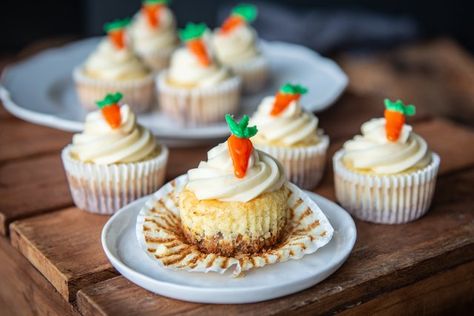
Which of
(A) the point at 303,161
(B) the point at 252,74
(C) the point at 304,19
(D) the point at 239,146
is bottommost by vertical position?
(C) the point at 304,19

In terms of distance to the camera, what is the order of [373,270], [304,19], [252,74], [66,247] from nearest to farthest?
[373,270]
[66,247]
[252,74]
[304,19]

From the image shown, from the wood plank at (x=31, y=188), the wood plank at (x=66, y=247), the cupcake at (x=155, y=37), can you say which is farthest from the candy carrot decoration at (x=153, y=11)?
the wood plank at (x=66, y=247)

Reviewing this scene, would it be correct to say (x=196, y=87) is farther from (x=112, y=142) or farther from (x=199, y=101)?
(x=112, y=142)

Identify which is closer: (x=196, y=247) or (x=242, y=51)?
(x=196, y=247)

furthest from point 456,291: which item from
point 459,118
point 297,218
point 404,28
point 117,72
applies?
point 404,28

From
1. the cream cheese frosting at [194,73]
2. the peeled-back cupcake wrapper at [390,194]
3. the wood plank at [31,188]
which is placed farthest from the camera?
the cream cheese frosting at [194,73]

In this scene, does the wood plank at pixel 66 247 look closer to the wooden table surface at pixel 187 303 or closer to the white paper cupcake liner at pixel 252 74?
the wooden table surface at pixel 187 303

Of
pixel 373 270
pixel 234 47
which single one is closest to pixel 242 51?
→ pixel 234 47

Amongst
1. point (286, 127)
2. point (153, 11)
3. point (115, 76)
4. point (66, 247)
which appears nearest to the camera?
point (66, 247)

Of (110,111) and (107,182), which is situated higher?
(110,111)
